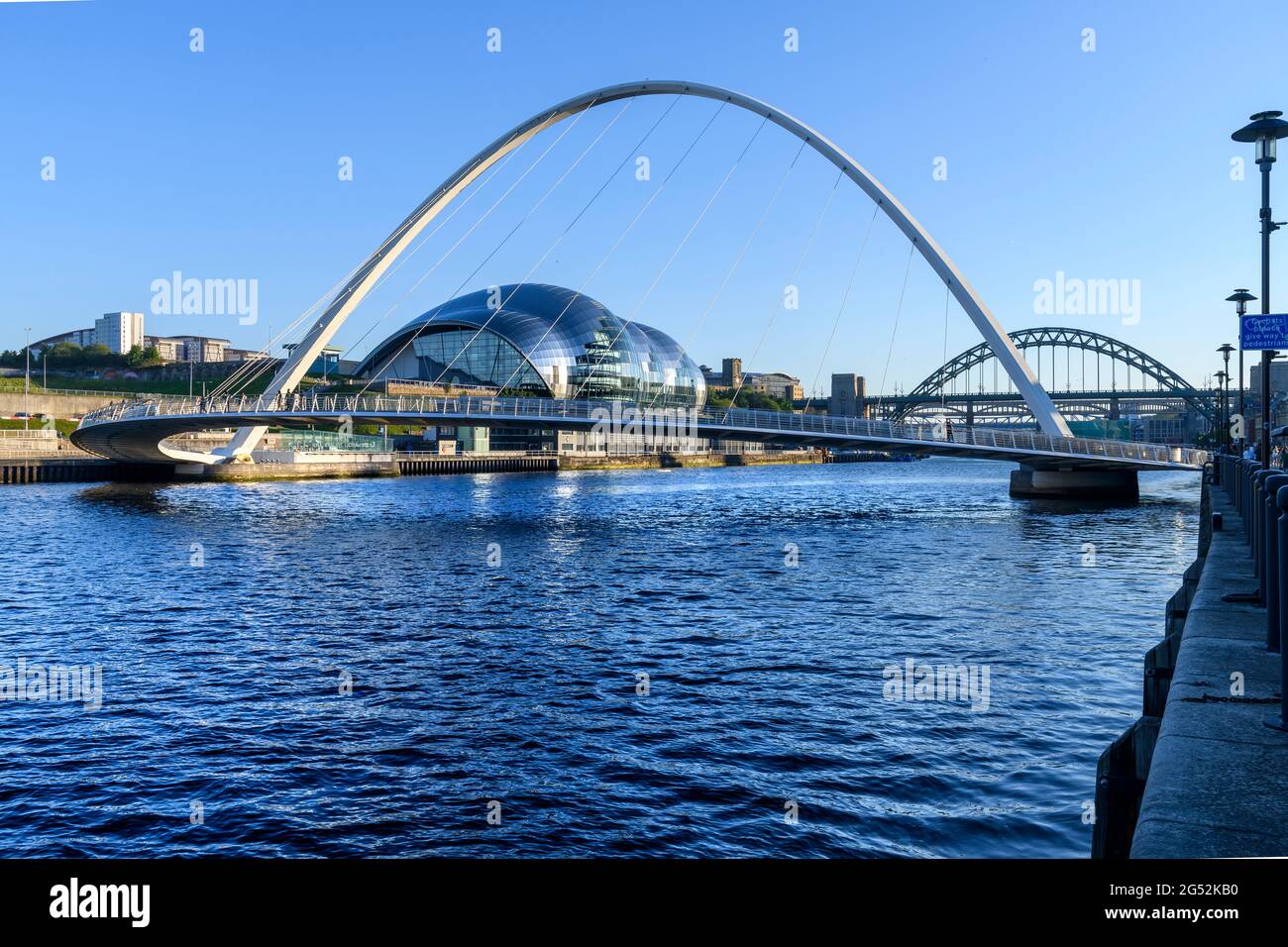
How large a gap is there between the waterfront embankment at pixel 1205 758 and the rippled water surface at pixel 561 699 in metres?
2.08

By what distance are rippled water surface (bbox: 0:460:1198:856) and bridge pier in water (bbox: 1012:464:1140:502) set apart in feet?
98.5

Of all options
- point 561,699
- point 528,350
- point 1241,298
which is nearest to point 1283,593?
point 561,699

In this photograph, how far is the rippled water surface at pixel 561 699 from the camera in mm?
9523

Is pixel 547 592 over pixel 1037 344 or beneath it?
beneath

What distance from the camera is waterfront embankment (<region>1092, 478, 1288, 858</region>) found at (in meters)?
4.45

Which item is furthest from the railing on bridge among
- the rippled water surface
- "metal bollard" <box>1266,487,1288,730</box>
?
"metal bollard" <box>1266,487,1288,730</box>

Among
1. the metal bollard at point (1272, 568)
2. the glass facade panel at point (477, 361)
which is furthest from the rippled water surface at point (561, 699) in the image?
the glass facade panel at point (477, 361)

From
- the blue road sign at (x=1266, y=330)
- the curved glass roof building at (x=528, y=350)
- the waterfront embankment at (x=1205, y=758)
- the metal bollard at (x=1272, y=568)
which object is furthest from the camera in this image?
the curved glass roof building at (x=528, y=350)

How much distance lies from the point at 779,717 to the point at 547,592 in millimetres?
12981

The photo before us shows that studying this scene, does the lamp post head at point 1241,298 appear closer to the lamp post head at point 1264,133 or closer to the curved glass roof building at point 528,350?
the lamp post head at point 1264,133

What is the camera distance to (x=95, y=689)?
14.7 meters

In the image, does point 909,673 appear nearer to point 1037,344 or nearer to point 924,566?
point 924,566

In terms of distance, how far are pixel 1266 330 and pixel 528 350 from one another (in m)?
132
